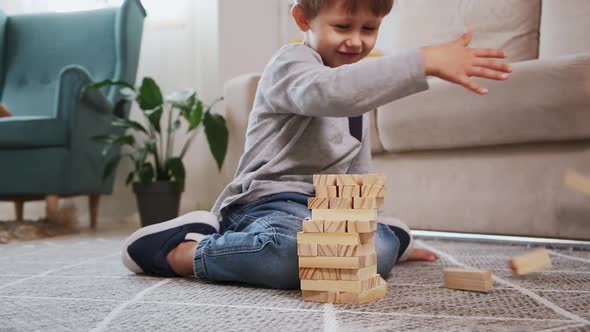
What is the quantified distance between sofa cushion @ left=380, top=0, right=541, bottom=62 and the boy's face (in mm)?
1180

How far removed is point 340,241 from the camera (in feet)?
2.72

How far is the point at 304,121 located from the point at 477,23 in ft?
4.17

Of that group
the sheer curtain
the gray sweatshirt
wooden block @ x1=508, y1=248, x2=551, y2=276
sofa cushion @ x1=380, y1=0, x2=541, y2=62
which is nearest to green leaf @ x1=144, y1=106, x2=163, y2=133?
the sheer curtain

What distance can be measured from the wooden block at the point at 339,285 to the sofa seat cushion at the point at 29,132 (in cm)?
180

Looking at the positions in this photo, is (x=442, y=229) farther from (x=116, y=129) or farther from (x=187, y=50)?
(x=187, y=50)

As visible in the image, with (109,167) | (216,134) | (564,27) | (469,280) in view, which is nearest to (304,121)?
(469,280)

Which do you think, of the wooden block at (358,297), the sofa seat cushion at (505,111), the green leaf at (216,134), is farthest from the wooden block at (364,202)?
the green leaf at (216,134)

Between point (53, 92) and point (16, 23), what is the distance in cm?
44

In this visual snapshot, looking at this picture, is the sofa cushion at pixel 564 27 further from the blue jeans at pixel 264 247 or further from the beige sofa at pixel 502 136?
the blue jeans at pixel 264 247

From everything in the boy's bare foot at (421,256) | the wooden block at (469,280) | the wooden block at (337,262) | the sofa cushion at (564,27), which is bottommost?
the boy's bare foot at (421,256)

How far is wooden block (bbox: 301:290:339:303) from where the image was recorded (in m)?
0.85

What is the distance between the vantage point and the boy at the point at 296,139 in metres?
0.86

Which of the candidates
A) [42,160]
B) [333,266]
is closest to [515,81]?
[333,266]

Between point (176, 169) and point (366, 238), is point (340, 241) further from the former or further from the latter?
point (176, 169)
